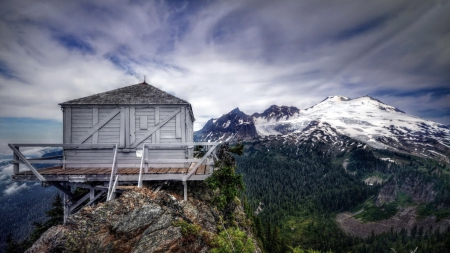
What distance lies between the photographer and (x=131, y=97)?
48.4 ft

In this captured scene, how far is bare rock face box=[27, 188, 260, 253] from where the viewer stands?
6789 mm

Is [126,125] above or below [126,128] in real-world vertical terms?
above

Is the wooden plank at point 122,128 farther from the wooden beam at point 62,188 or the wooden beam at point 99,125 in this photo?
the wooden beam at point 62,188

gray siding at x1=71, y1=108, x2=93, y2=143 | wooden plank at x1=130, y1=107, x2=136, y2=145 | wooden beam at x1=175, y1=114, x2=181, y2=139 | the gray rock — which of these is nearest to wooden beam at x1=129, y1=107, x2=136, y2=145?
wooden plank at x1=130, y1=107, x2=136, y2=145

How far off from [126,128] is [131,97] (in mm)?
2194

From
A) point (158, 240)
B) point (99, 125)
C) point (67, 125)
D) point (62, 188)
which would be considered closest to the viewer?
point (158, 240)

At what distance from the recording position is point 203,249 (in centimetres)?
690

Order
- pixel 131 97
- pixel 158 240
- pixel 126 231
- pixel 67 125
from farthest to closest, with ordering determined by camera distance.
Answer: pixel 131 97 → pixel 67 125 → pixel 126 231 → pixel 158 240

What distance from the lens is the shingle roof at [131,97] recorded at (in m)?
14.3

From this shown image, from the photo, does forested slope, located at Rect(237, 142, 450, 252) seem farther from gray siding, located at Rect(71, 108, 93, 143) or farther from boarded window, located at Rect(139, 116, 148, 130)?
gray siding, located at Rect(71, 108, 93, 143)

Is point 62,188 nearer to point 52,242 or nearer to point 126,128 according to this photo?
point 126,128

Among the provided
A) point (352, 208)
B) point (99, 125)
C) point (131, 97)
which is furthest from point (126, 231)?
point (352, 208)

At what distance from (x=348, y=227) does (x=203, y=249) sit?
178 m

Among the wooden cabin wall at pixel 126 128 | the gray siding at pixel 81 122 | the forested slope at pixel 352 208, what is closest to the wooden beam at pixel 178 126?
the wooden cabin wall at pixel 126 128
